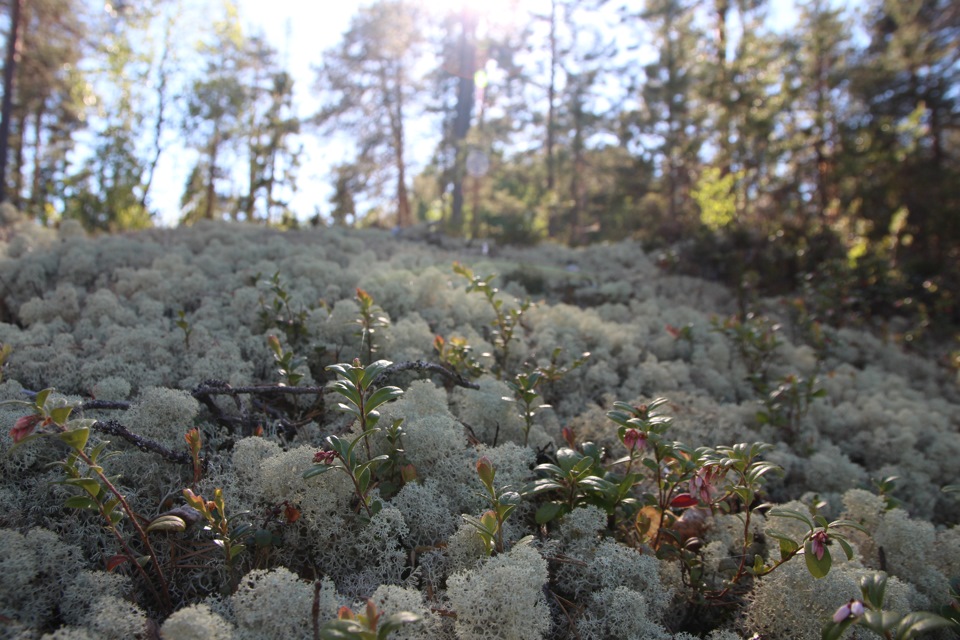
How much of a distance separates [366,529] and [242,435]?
0.59 meters

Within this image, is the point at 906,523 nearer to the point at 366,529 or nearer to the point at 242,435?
the point at 366,529

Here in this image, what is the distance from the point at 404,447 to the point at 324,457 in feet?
0.95

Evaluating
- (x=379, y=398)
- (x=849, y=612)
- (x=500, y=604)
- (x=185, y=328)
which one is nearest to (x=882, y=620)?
(x=849, y=612)

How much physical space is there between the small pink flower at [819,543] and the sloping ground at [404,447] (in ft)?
0.39

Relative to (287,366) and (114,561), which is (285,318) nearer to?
(287,366)

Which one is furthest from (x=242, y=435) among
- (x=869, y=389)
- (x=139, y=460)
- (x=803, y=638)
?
(x=869, y=389)

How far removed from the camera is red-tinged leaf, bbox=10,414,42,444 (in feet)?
4.04

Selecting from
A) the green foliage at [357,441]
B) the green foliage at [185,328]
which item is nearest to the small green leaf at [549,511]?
the green foliage at [357,441]

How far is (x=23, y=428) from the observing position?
1.25m

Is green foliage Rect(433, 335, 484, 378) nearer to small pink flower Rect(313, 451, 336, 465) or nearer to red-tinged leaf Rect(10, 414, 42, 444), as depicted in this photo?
small pink flower Rect(313, 451, 336, 465)

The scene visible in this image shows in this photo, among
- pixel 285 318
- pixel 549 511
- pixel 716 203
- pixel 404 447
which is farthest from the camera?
pixel 716 203

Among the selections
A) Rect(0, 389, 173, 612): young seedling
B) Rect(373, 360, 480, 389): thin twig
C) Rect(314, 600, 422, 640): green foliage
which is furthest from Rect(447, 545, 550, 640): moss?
Rect(373, 360, 480, 389): thin twig

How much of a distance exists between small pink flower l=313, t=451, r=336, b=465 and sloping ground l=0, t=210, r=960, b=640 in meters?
0.05

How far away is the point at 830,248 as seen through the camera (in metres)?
6.18
